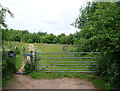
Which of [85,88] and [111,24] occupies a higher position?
[111,24]

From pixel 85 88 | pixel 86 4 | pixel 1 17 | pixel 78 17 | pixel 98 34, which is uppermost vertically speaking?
pixel 86 4

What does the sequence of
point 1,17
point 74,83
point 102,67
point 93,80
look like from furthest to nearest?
point 102,67 → point 93,80 → point 74,83 → point 1,17

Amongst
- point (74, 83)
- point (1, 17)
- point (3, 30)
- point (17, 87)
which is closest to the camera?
point (1, 17)

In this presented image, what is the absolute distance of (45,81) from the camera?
7.26 meters

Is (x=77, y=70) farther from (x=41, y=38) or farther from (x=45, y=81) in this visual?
(x=41, y=38)

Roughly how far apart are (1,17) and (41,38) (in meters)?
19.9

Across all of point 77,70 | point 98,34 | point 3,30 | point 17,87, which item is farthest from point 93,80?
point 3,30

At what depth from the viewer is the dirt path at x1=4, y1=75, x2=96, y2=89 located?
6.40 m

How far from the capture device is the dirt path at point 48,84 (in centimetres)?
640

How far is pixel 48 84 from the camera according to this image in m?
6.79

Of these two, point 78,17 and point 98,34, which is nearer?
point 98,34

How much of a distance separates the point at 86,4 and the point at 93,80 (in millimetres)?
7901

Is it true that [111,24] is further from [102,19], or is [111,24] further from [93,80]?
[93,80]

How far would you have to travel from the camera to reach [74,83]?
7.03 meters
